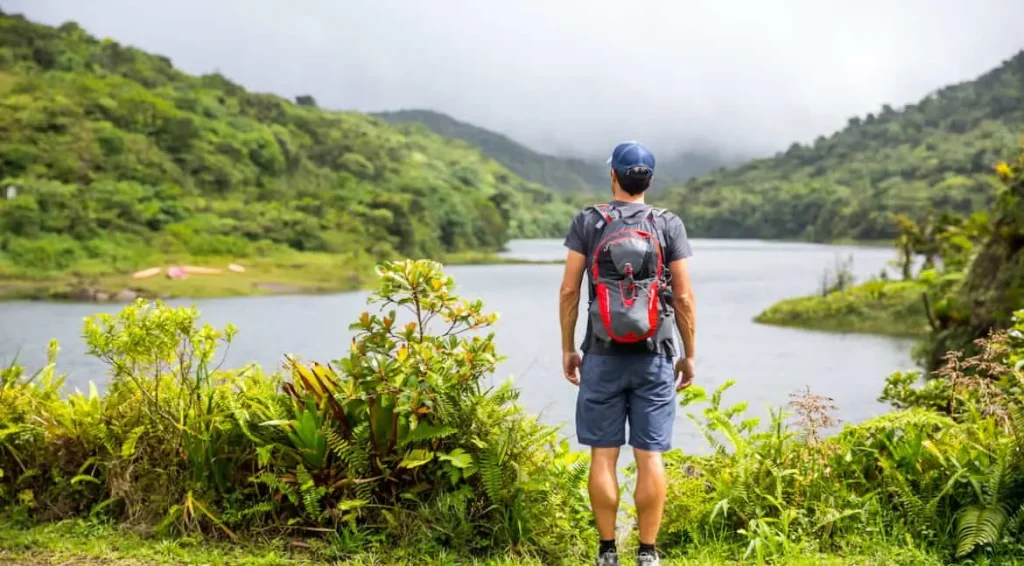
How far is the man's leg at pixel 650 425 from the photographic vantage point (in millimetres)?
3656

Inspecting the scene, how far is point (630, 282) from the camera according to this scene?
3.63 meters

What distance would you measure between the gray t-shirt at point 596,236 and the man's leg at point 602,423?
5.3 inches

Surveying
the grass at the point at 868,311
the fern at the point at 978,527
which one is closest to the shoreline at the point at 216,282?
the grass at the point at 868,311

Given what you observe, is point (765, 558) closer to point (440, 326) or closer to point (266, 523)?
point (440, 326)

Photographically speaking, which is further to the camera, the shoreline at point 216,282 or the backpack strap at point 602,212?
the shoreline at point 216,282

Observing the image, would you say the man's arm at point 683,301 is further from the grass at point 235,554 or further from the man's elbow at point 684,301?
the grass at point 235,554

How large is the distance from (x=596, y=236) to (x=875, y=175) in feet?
491

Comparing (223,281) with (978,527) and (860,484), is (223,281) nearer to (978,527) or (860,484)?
(860,484)

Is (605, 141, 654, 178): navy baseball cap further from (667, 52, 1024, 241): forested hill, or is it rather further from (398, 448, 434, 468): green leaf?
→ (667, 52, 1024, 241): forested hill

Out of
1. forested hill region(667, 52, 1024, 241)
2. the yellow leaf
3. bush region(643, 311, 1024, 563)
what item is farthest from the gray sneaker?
forested hill region(667, 52, 1024, 241)

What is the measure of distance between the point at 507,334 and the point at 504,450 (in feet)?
111

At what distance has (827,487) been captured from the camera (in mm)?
4398

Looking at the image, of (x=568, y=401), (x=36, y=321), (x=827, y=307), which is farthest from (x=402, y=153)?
(x=568, y=401)

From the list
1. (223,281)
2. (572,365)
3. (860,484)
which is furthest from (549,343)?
(572,365)
